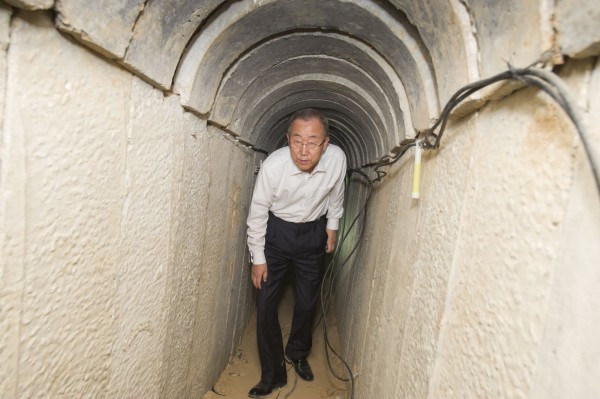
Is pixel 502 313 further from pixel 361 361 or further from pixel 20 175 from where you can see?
pixel 361 361

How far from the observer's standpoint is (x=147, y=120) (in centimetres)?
122

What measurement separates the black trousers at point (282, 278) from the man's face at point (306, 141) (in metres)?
0.61

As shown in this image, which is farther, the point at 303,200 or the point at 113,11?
the point at 303,200

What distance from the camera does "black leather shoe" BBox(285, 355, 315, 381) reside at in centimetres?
293

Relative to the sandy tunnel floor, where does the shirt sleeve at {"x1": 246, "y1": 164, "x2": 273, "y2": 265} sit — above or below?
above

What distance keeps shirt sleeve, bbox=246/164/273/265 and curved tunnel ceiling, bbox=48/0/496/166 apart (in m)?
0.45

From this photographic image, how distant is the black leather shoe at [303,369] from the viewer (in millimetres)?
2930

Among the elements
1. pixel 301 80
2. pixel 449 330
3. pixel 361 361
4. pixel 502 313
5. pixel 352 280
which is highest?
pixel 301 80

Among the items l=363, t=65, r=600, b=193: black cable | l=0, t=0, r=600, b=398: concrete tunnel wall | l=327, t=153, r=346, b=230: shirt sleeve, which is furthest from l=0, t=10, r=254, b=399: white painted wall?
l=327, t=153, r=346, b=230: shirt sleeve

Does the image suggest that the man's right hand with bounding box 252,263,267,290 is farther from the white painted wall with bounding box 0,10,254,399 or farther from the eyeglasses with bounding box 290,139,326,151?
the eyeglasses with bounding box 290,139,326,151

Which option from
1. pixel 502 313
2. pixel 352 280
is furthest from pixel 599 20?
pixel 352 280

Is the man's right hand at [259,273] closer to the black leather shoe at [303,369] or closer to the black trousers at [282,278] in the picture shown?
the black trousers at [282,278]

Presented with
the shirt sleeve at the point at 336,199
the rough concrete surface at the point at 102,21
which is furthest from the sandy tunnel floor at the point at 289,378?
the rough concrete surface at the point at 102,21

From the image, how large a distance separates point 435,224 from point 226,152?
1.45 metres
